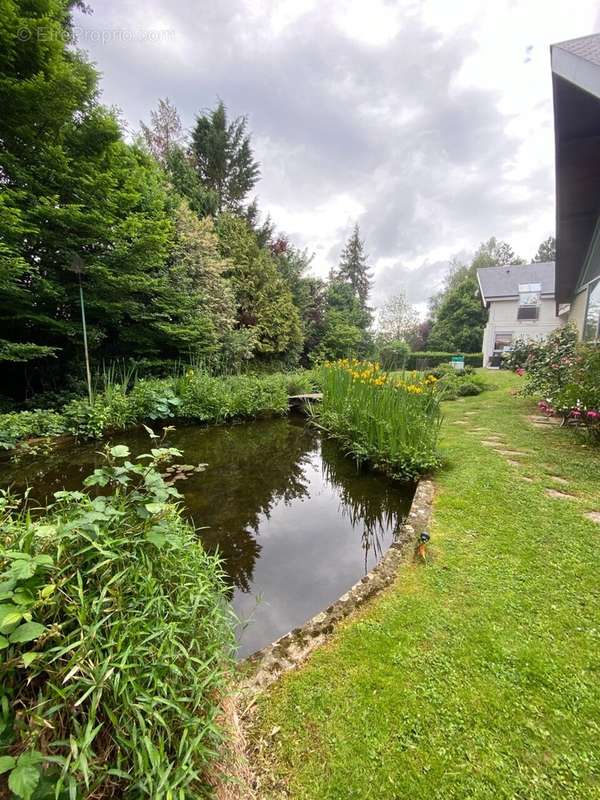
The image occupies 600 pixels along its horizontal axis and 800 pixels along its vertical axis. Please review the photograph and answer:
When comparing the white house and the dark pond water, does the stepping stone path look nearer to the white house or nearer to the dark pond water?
the dark pond water

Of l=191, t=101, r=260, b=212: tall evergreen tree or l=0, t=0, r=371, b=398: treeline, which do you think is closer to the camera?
l=0, t=0, r=371, b=398: treeline

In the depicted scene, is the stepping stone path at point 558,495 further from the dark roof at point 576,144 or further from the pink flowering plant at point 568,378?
the dark roof at point 576,144

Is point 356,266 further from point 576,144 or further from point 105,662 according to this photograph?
point 105,662

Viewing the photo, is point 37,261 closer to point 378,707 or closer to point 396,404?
point 396,404

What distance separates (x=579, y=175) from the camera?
5.25 metres

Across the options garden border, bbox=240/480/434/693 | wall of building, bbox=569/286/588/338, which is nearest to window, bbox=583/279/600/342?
wall of building, bbox=569/286/588/338

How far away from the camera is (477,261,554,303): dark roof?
15.7 m

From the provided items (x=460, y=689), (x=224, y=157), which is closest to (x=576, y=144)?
(x=460, y=689)

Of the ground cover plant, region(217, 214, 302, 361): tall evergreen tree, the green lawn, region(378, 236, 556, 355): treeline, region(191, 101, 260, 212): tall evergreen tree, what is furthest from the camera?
region(378, 236, 556, 355): treeline

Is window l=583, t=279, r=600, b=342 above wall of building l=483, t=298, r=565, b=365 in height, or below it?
below

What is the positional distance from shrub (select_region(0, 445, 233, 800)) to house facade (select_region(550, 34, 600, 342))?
5.61m

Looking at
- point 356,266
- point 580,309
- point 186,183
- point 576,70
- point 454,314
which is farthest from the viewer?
point 356,266

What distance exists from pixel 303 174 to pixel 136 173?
23.0 feet

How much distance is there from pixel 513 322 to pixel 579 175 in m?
12.0
